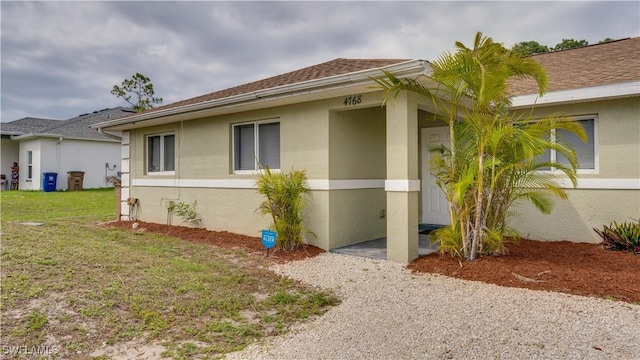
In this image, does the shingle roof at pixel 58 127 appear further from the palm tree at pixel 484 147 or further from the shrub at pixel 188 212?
the palm tree at pixel 484 147

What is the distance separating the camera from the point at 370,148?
7.45 meters

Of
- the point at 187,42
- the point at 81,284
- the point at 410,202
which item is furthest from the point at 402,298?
the point at 187,42

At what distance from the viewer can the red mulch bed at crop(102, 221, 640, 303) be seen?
170 inches

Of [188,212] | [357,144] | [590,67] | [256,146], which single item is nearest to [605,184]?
[590,67]

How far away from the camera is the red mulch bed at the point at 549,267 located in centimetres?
433

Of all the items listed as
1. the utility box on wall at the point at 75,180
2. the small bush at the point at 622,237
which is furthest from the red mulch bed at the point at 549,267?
the utility box on wall at the point at 75,180

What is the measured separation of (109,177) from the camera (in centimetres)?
2114

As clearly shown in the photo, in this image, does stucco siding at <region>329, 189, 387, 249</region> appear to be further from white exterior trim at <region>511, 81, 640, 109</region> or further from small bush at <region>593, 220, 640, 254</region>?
small bush at <region>593, 220, 640, 254</region>

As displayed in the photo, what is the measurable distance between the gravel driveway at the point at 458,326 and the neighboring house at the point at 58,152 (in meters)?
Result: 18.4

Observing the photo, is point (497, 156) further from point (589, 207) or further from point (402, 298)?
point (589, 207)

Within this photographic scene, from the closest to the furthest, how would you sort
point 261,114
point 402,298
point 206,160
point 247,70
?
point 402,298
point 261,114
point 206,160
point 247,70

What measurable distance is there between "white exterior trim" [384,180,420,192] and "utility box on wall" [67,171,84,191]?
751 inches

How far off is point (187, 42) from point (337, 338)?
979cm

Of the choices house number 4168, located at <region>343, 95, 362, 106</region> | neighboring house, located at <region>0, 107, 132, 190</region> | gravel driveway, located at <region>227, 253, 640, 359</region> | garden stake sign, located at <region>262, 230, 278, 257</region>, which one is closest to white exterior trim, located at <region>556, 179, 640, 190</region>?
gravel driveway, located at <region>227, 253, 640, 359</region>
